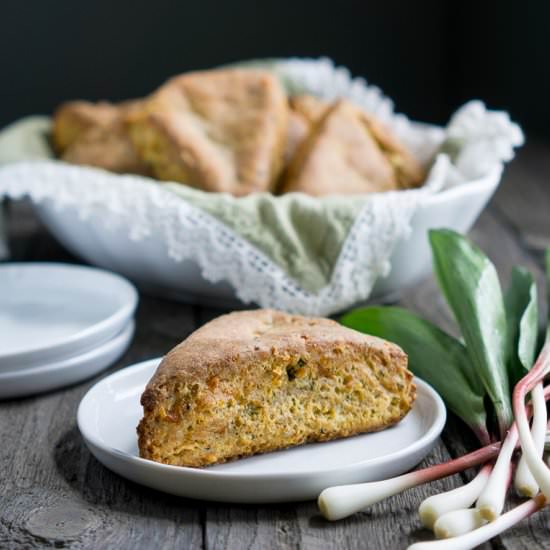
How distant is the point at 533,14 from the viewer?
12.4 feet

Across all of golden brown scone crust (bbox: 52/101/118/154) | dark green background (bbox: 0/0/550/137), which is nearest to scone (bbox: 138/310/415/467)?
golden brown scone crust (bbox: 52/101/118/154)

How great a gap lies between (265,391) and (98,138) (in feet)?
3.54

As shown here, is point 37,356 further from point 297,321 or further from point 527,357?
point 527,357

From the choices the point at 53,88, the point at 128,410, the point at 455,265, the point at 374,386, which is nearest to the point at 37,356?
the point at 128,410

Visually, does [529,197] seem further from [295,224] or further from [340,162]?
[295,224]

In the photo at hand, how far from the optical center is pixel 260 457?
4.30 ft

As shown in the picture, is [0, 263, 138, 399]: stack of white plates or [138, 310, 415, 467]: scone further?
[0, 263, 138, 399]: stack of white plates

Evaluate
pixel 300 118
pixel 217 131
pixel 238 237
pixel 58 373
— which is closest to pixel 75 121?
pixel 217 131

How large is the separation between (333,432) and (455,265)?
0.40 meters

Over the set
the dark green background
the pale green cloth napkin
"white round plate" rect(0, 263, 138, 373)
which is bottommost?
the dark green background

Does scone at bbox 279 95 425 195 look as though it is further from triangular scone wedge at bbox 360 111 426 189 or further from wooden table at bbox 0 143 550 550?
wooden table at bbox 0 143 550 550

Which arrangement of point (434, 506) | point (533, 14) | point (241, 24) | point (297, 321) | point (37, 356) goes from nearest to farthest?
point (434, 506) < point (297, 321) < point (37, 356) < point (533, 14) < point (241, 24)

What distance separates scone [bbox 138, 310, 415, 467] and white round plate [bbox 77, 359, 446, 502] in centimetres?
2

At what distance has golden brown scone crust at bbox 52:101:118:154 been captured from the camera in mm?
2350
